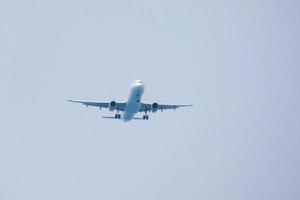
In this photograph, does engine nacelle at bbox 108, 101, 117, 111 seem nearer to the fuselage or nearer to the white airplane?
the white airplane

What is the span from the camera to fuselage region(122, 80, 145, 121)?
9494 centimetres

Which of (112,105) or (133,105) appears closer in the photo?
(133,105)

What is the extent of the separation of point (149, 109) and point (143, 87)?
1405 centimetres

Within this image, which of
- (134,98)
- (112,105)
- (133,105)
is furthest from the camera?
(112,105)

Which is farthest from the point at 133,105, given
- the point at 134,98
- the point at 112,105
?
the point at 112,105

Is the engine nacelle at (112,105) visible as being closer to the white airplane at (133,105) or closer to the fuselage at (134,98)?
the white airplane at (133,105)

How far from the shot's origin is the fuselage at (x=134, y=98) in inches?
3738

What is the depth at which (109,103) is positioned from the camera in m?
105

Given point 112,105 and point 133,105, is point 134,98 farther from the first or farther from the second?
point 112,105

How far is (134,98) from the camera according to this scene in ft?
318

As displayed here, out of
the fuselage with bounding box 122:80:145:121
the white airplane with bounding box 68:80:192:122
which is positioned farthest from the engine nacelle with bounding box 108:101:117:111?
the fuselage with bounding box 122:80:145:121

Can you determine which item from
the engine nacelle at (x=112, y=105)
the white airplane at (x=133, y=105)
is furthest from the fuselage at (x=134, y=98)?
the engine nacelle at (x=112, y=105)

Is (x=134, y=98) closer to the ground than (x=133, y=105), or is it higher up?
higher up

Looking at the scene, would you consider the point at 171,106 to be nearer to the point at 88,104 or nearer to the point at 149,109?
the point at 149,109
